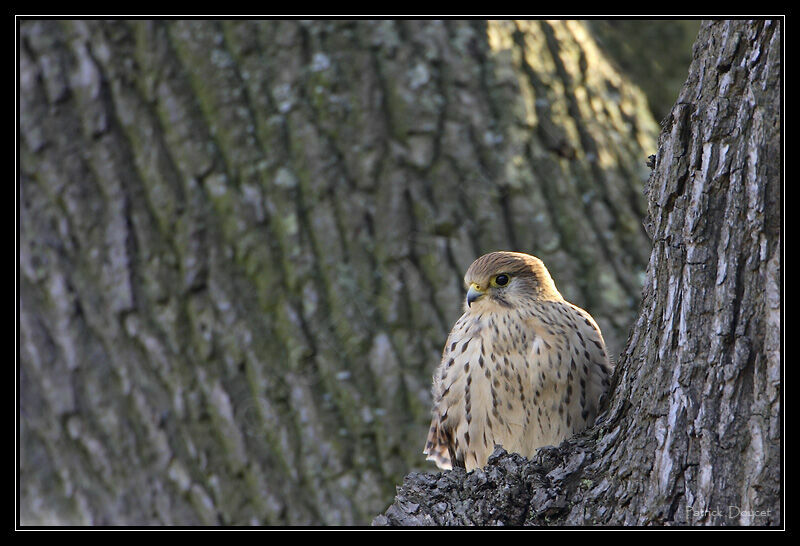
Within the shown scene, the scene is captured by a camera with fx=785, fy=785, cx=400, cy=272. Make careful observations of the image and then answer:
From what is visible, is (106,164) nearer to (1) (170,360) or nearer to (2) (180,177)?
(2) (180,177)

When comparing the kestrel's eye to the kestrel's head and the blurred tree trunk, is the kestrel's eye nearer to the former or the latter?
the kestrel's head

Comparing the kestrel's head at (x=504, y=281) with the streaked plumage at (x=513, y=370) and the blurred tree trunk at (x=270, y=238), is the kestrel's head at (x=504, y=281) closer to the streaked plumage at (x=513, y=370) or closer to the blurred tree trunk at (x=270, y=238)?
the streaked plumage at (x=513, y=370)

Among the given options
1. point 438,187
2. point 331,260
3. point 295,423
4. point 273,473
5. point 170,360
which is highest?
point 438,187

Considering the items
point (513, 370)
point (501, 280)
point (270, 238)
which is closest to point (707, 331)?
point (513, 370)

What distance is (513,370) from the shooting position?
320cm

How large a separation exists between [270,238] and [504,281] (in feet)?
4.85

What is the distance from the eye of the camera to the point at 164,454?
167 inches

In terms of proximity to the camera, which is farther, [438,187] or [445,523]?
[438,187]

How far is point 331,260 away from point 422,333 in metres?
0.64

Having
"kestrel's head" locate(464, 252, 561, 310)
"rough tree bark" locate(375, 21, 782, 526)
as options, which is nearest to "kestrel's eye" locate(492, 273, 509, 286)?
"kestrel's head" locate(464, 252, 561, 310)
